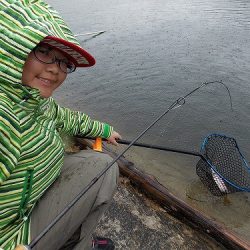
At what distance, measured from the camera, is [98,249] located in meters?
3.08

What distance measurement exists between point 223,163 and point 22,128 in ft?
13.0

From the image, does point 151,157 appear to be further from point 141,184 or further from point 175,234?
point 175,234

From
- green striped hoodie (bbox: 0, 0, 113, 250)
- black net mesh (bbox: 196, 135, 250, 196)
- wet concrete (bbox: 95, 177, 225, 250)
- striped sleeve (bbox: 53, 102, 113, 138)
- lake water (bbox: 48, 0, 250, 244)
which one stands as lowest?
lake water (bbox: 48, 0, 250, 244)

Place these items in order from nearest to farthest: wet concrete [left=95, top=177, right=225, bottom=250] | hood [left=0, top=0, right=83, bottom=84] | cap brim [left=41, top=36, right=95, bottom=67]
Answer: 1. hood [left=0, top=0, right=83, bottom=84]
2. cap brim [left=41, top=36, right=95, bottom=67]
3. wet concrete [left=95, top=177, right=225, bottom=250]

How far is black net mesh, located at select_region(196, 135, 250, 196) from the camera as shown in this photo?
16.0 feet

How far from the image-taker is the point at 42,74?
2109 millimetres

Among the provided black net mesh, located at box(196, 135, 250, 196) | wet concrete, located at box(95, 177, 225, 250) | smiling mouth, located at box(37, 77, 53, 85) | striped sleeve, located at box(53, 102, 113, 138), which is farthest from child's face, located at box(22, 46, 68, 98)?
black net mesh, located at box(196, 135, 250, 196)

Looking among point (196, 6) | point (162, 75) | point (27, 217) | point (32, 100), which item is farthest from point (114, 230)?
point (196, 6)

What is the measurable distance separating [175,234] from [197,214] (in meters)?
0.37

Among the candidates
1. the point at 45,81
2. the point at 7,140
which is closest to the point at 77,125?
the point at 45,81

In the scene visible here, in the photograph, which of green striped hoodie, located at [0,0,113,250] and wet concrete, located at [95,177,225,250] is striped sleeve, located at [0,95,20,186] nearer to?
green striped hoodie, located at [0,0,113,250]

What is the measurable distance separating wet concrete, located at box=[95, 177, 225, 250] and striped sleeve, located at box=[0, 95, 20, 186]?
6.52 feet

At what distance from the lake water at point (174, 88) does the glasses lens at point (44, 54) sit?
12.7 feet

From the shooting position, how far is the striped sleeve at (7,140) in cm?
183
